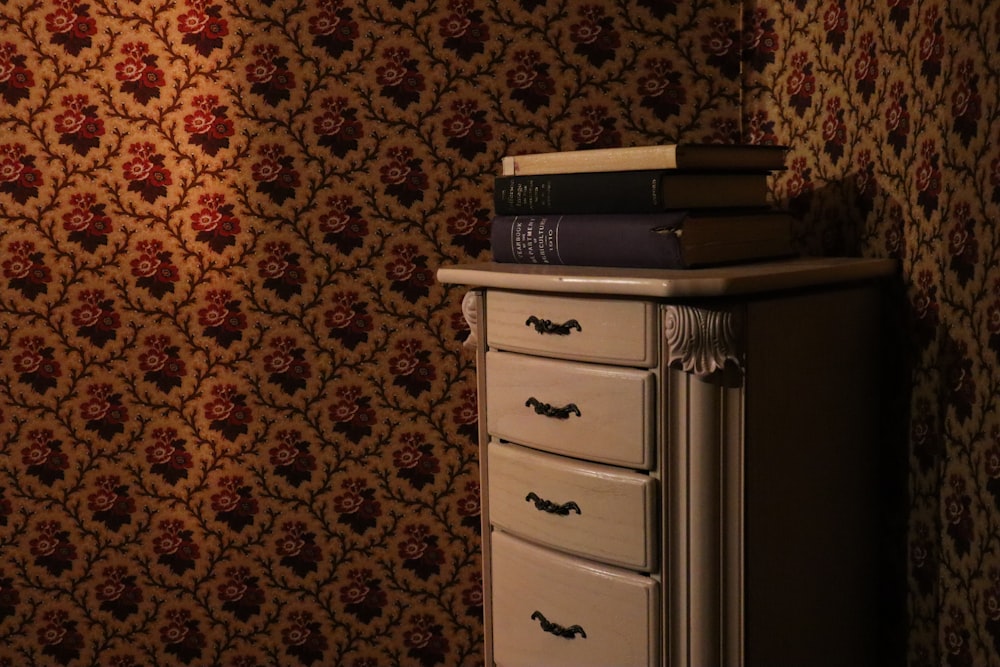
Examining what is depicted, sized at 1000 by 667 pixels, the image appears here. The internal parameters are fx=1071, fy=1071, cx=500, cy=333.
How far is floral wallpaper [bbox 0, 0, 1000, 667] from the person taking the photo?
2.01 m

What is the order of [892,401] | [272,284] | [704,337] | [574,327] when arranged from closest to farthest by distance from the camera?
[704,337], [574,327], [892,401], [272,284]

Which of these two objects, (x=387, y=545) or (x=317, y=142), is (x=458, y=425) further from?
(x=317, y=142)

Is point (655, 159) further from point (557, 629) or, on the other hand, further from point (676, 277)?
point (557, 629)

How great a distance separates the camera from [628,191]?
144 cm

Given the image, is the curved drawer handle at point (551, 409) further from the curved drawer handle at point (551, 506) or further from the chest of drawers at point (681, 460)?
the curved drawer handle at point (551, 506)

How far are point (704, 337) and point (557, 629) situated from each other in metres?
0.49

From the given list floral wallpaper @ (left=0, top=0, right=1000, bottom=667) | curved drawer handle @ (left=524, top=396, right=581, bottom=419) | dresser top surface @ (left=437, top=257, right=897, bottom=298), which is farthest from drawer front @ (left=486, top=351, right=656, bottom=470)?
floral wallpaper @ (left=0, top=0, right=1000, bottom=667)

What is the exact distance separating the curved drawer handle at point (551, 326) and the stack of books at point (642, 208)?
0.35 feet

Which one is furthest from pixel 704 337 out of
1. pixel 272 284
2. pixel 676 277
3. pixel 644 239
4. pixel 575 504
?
pixel 272 284

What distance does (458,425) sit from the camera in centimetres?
211

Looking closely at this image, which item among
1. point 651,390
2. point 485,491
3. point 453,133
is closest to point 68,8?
point 453,133

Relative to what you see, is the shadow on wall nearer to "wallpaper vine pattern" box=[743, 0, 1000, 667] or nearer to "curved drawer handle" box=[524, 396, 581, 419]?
"wallpaper vine pattern" box=[743, 0, 1000, 667]

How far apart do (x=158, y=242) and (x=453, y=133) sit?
602 millimetres

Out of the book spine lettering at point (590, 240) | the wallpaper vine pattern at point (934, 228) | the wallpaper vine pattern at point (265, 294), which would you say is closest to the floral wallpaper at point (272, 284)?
the wallpaper vine pattern at point (265, 294)
